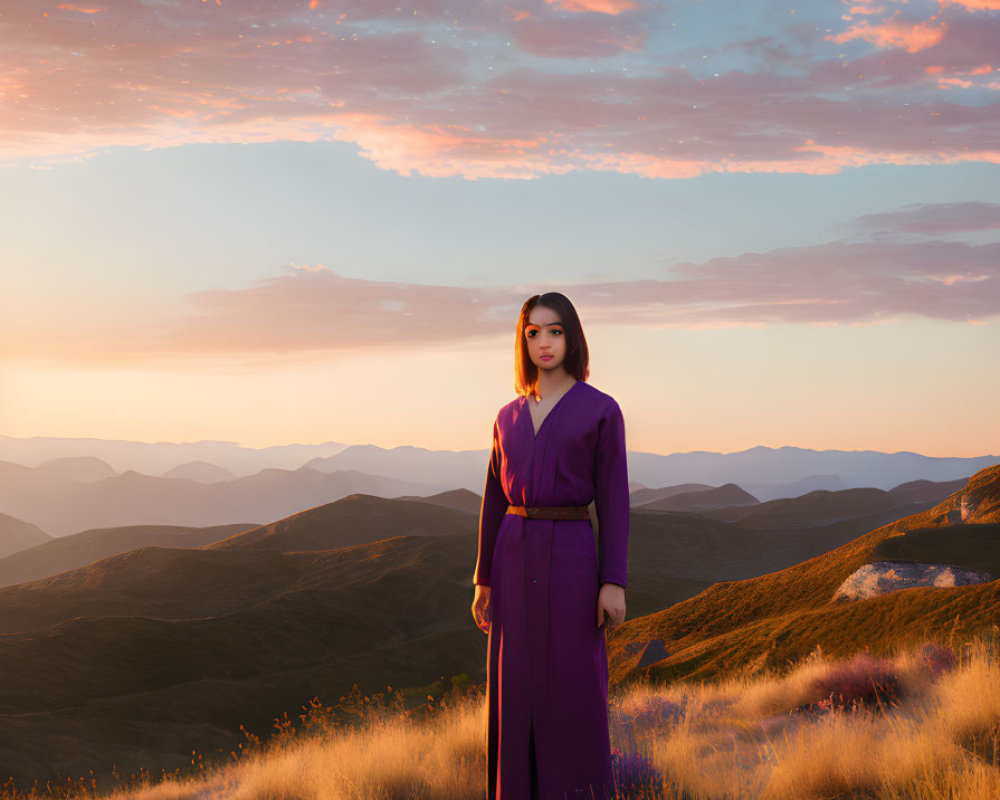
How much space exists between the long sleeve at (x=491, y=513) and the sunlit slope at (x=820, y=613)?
18.3 ft

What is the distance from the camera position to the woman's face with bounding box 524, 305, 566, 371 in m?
4.37

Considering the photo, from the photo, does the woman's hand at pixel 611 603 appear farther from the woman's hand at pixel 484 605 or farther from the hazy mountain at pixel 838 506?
the hazy mountain at pixel 838 506

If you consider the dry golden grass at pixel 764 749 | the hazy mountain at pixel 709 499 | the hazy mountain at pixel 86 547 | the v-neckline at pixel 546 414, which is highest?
the v-neckline at pixel 546 414

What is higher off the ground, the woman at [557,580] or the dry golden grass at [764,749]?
the woman at [557,580]

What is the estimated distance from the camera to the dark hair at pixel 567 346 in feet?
14.5

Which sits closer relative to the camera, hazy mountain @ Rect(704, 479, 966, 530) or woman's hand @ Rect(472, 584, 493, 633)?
woman's hand @ Rect(472, 584, 493, 633)

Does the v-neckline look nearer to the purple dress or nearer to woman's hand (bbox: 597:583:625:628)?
the purple dress

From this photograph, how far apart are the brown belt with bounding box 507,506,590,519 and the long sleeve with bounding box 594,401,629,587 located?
0.35ft

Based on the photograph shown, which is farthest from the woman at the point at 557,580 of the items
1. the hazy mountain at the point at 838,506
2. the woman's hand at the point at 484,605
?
the hazy mountain at the point at 838,506

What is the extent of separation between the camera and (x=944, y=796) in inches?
135

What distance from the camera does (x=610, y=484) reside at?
13.9ft

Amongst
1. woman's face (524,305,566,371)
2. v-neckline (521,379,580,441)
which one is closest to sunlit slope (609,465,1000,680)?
v-neckline (521,379,580,441)

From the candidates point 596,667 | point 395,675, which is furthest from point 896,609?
point 395,675

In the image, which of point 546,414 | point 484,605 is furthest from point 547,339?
point 484,605
